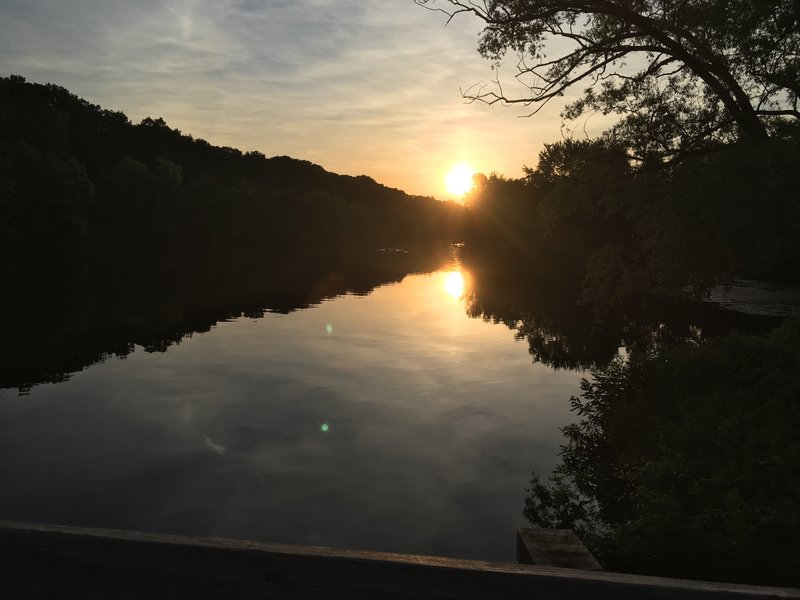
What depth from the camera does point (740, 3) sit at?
56.0ft

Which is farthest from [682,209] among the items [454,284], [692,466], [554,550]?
[454,284]

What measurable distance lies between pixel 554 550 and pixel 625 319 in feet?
113

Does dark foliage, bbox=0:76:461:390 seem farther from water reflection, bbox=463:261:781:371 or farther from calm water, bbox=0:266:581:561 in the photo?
water reflection, bbox=463:261:781:371

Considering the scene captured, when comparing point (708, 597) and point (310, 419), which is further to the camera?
point (310, 419)

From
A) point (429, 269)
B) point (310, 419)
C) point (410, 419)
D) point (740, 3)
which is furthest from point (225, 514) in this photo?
point (429, 269)

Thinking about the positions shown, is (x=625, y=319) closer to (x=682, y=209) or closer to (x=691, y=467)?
(x=682, y=209)

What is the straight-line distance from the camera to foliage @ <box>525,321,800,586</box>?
24.2 ft


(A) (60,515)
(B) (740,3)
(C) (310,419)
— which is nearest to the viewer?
(A) (60,515)

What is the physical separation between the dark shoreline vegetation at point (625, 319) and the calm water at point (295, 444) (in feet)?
4.84

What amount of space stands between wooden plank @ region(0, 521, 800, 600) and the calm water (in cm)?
749

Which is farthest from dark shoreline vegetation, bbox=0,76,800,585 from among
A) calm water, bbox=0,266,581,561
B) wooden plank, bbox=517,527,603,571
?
wooden plank, bbox=517,527,603,571

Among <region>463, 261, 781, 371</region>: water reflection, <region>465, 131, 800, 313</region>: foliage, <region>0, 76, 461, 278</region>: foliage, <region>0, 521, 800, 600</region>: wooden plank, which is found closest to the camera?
<region>0, 521, 800, 600</region>: wooden plank

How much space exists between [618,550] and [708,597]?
23.3 feet

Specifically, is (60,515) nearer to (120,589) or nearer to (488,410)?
(120,589)
